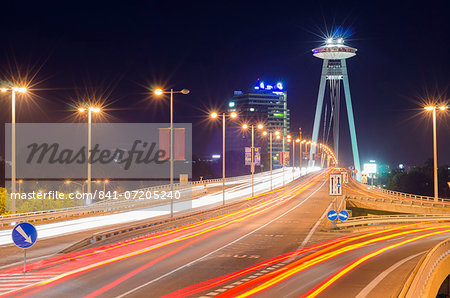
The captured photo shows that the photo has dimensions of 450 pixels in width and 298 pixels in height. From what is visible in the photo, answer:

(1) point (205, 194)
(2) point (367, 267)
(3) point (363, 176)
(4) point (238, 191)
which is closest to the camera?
(2) point (367, 267)

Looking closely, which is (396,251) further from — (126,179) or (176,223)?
(126,179)

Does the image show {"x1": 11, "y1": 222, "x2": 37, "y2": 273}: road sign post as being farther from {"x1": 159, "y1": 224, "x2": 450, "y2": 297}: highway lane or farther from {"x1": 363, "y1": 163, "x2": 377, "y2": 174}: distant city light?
{"x1": 363, "y1": 163, "x2": 377, "y2": 174}: distant city light

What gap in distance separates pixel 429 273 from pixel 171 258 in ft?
33.0

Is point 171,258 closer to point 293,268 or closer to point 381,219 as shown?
point 293,268

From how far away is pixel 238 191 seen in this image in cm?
7988

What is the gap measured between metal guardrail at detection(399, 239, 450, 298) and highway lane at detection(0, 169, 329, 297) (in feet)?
21.9

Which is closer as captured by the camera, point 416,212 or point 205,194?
point 416,212

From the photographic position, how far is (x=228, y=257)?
2148cm

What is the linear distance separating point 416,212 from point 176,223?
36.6 metres

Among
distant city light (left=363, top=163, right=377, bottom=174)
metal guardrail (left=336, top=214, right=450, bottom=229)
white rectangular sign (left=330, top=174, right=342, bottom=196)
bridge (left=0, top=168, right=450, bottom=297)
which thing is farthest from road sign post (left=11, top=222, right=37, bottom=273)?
distant city light (left=363, top=163, right=377, bottom=174)

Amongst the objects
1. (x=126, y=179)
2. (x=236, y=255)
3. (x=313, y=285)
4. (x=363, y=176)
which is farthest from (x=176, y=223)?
(x=126, y=179)

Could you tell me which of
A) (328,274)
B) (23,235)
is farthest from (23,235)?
(328,274)

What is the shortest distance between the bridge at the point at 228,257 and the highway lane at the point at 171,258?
4cm

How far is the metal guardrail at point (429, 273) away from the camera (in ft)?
40.5
